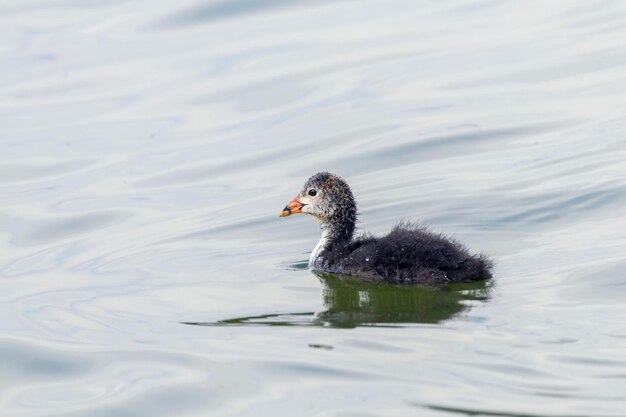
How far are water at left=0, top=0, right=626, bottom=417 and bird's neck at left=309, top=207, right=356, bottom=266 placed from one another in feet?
1.06

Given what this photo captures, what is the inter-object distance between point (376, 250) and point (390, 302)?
84cm

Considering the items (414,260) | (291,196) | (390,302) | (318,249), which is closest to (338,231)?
(318,249)

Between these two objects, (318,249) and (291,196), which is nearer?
(318,249)

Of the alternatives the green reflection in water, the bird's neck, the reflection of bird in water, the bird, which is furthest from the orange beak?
the green reflection in water

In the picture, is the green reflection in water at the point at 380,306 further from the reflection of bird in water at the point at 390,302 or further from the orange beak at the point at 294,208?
the orange beak at the point at 294,208

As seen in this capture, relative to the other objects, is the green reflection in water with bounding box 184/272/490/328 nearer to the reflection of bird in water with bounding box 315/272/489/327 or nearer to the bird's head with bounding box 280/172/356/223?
the reflection of bird in water with bounding box 315/272/489/327

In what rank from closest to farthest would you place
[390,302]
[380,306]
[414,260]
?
[380,306]
[390,302]
[414,260]

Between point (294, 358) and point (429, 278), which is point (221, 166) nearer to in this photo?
point (429, 278)

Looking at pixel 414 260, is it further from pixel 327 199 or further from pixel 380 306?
pixel 327 199

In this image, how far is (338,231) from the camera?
43.9 feet

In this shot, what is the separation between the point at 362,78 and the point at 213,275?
905 cm

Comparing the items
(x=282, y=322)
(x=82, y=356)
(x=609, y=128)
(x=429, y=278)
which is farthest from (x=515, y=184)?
(x=82, y=356)

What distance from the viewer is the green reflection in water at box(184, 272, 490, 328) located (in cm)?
1096

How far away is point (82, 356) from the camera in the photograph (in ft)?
35.4
